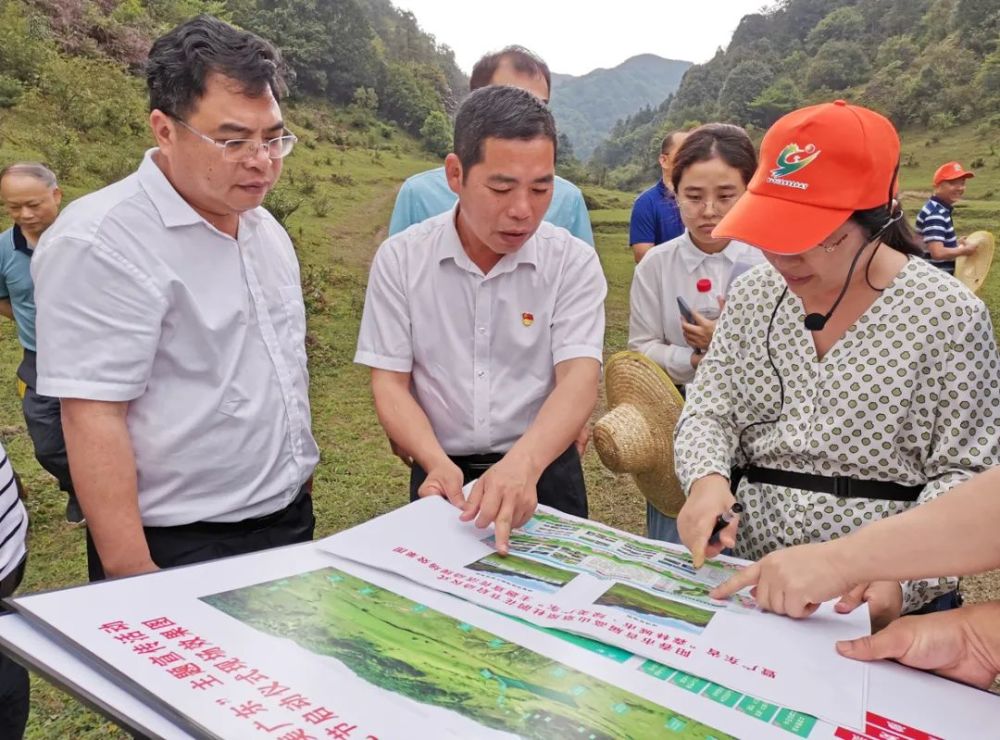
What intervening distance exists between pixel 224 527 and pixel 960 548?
1.18 metres

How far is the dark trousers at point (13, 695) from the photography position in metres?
1.26

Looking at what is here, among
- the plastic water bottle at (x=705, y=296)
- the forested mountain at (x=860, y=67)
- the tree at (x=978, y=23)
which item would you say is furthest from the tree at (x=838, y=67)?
the plastic water bottle at (x=705, y=296)

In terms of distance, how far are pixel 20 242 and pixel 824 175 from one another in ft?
11.1

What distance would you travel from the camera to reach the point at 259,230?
1478mm

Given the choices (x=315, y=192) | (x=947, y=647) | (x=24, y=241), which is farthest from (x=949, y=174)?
(x=315, y=192)

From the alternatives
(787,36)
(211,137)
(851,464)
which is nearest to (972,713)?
(851,464)

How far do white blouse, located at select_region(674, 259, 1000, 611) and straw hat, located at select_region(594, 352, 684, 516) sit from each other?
0.98 ft

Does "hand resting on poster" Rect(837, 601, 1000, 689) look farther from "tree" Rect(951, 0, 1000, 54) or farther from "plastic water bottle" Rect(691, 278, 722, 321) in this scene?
"tree" Rect(951, 0, 1000, 54)

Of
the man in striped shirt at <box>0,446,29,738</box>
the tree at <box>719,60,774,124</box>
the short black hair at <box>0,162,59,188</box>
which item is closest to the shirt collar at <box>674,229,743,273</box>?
the man in striped shirt at <box>0,446,29,738</box>

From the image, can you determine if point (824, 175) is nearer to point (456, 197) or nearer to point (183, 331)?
point (183, 331)

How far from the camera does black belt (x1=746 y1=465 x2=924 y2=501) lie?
1062mm

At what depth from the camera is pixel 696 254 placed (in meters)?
2.07

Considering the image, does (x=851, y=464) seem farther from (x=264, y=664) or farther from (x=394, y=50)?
(x=394, y=50)

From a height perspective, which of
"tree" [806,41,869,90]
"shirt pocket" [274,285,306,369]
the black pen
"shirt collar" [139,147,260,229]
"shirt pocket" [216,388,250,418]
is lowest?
the black pen
